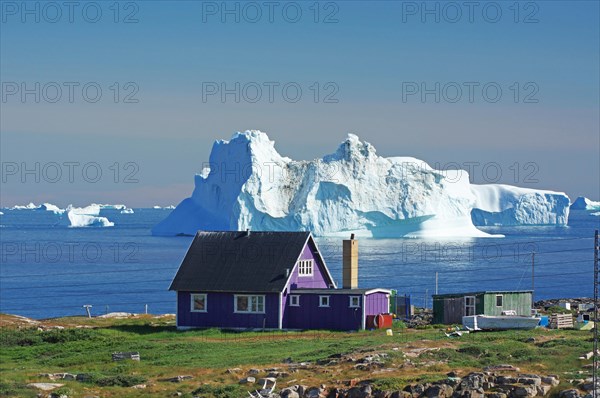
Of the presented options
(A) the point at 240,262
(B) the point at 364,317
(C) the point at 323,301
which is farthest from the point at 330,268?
(B) the point at 364,317

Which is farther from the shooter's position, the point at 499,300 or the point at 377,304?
the point at 499,300

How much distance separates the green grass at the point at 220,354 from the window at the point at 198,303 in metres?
1.27

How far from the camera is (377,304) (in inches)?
1585

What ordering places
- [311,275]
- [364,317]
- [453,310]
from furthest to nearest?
1. [311,275]
2. [453,310]
3. [364,317]

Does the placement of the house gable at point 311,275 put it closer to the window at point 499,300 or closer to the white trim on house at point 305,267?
the white trim on house at point 305,267

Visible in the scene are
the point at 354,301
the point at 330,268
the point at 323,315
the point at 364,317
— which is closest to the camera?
the point at 364,317

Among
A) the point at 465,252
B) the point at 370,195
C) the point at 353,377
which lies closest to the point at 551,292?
the point at 370,195

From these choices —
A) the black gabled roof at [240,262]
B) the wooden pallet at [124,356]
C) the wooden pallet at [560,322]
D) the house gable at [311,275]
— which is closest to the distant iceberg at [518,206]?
the house gable at [311,275]

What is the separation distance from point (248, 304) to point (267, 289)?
3.70 ft

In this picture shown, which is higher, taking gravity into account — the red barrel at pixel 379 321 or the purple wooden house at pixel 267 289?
the purple wooden house at pixel 267 289

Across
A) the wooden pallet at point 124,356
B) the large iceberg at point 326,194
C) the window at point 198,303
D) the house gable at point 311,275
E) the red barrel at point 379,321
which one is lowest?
A: the wooden pallet at point 124,356

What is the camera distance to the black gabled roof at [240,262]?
40844 millimetres

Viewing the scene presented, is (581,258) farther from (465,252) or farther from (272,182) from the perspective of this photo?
(272,182)

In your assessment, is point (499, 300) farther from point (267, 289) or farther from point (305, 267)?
point (267, 289)
